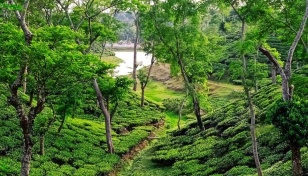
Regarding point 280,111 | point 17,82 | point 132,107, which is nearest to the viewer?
point 280,111

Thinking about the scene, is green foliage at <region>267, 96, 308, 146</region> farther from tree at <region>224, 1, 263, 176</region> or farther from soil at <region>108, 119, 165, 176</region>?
soil at <region>108, 119, 165, 176</region>

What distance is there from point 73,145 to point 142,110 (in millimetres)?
19699

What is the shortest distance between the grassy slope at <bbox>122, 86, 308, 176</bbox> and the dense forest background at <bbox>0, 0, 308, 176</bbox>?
0.09 metres

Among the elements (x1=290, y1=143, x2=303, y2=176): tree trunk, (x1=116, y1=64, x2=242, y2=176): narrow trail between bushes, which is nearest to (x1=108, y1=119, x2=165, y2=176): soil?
(x1=116, y1=64, x2=242, y2=176): narrow trail between bushes

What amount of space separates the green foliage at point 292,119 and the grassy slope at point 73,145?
12268 millimetres

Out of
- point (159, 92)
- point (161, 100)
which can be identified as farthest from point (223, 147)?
point (159, 92)

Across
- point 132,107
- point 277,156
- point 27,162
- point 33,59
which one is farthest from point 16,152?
point 132,107

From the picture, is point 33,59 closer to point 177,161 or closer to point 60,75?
point 60,75

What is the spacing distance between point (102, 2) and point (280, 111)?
22666 mm

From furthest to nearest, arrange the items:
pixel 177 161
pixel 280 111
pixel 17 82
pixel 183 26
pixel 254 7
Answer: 1. pixel 183 26
2. pixel 177 161
3. pixel 254 7
4. pixel 17 82
5. pixel 280 111

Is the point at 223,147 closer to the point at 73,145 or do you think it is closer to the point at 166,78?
the point at 73,145

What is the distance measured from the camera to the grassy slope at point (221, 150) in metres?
22.5

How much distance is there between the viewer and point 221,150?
89.5ft

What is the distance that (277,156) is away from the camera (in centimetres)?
2223
